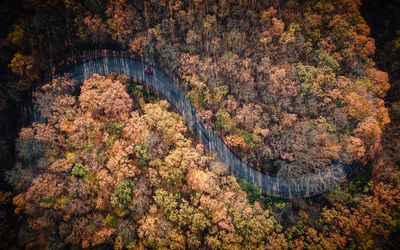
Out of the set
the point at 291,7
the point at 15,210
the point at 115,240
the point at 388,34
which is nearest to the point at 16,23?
the point at 15,210

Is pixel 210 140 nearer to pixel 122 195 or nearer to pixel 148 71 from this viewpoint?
pixel 122 195

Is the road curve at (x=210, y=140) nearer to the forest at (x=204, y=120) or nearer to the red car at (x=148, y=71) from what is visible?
the red car at (x=148, y=71)

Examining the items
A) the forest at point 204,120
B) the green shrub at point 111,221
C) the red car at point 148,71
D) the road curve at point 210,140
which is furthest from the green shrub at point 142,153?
the red car at point 148,71

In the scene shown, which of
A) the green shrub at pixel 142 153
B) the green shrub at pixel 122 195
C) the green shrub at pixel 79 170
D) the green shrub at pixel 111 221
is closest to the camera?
the green shrub at pixel 122 195

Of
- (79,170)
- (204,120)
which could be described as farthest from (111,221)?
(204,120)

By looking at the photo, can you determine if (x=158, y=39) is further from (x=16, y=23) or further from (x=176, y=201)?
(x=176, y=201)

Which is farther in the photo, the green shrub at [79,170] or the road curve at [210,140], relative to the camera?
the road curve at [210,140]
